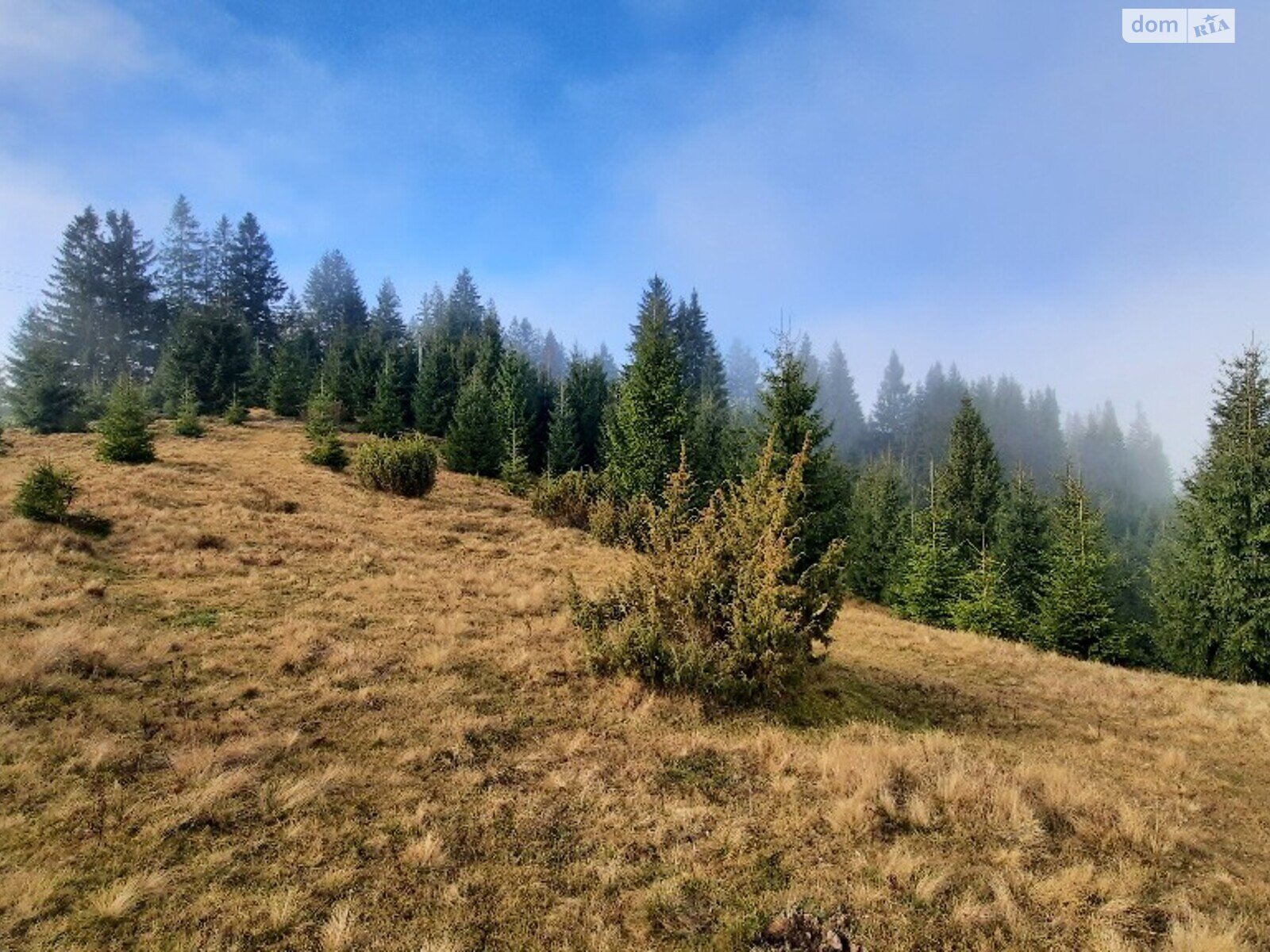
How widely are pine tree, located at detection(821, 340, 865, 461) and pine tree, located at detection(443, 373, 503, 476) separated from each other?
72943 millimetres

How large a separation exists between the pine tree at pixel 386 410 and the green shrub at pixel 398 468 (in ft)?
49.2

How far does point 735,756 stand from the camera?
7316mm

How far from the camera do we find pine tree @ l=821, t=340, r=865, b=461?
10454 centimetres

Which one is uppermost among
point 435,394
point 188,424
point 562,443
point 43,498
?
point 435,394

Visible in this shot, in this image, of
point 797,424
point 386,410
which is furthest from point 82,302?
point 797,424

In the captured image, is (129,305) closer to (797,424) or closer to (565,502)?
(565,502)

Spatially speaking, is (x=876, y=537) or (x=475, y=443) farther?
(x=876, y=537)

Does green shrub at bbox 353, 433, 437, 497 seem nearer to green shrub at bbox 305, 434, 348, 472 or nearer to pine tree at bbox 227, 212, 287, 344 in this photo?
green shrub at bbox 305, 434, 348, 472

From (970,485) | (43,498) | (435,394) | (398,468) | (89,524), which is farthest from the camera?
(435,394)

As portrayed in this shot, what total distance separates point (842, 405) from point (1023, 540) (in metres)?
89.2

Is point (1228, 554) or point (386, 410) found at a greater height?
point (386, 410)

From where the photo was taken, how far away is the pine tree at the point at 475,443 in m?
35.8

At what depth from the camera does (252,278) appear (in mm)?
61062

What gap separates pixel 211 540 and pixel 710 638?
12.7 meters
